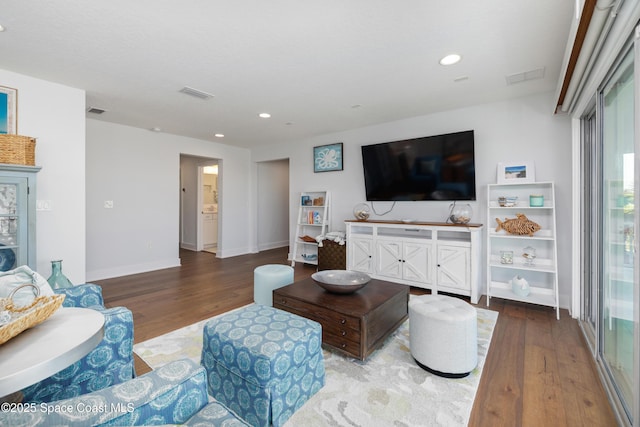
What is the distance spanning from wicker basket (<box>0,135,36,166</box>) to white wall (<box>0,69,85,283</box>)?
1.11ft

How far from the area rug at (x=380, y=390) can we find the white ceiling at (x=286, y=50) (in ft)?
7.86

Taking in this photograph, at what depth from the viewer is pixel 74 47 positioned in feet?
7.72

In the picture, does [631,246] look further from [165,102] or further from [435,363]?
[165,102]

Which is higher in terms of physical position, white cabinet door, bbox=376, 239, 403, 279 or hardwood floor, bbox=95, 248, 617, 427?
white cabinet door, bbox=376, 239, 403, 279

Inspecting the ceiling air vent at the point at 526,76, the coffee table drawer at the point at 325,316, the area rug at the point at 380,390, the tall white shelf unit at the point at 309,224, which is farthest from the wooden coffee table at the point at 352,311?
the tall white shelf unit at the point at 309,224

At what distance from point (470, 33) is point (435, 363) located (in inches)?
92.8

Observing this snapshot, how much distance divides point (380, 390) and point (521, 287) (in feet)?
7.52

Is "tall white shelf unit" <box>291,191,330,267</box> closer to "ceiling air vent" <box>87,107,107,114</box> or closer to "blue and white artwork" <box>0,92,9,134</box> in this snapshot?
"ceiling air vent" <box>87,107,107,114</box>

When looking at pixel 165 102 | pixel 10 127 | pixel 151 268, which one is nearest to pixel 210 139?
pixel 165 102

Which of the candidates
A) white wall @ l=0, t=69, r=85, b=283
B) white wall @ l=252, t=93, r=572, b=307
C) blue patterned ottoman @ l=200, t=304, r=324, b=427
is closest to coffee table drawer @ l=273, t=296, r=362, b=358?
blue patterned ottoman @ l=200, t=304, r=324, b=427

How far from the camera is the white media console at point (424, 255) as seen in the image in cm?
348

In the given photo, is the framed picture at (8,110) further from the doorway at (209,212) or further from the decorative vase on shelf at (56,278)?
the doorway at (209,212)

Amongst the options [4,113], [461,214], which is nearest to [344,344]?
[461,214]

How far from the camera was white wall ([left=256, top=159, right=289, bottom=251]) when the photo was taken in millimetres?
6973
